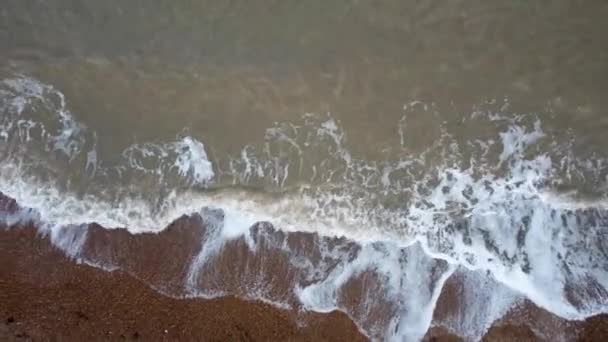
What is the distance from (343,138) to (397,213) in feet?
4.08

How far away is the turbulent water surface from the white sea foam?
0.8 inches

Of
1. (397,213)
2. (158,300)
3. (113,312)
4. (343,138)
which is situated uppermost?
(343,138)

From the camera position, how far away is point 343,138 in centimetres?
725

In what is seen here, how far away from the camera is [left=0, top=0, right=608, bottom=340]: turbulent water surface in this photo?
22.5 ft

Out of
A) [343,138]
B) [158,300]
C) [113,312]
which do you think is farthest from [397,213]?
[113,312]

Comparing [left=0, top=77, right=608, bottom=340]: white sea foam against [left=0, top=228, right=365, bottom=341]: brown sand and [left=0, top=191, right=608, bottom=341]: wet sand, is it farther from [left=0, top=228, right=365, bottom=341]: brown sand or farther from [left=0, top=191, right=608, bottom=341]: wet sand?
[left=0, top=228, right=365, bottom=341]: brown sand

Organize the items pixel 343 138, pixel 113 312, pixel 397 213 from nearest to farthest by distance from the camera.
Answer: pixel 113 312 < pixel 397 213 < pixel 343 138

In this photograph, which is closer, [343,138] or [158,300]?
[158,300]

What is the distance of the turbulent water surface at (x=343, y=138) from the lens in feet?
22.5

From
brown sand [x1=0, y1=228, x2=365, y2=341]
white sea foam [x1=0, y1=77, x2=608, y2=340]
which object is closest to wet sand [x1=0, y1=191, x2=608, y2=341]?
brown sand [x1=0, y1=228, x2=365, y2=341]

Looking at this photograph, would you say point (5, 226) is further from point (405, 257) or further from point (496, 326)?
point (496, 326)

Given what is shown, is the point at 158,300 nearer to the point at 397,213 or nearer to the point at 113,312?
the point at 113,312

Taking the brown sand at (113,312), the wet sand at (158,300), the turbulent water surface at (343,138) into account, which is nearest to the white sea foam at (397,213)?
the turbulent water surface at (343,138)

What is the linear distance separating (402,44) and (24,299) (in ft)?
19.8
